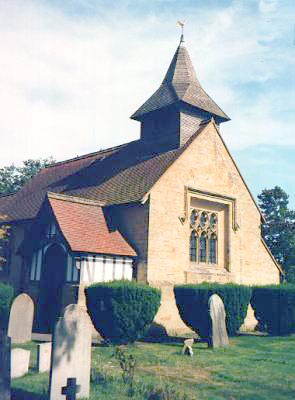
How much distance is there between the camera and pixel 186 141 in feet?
72.2

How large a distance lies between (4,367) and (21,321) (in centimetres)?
736

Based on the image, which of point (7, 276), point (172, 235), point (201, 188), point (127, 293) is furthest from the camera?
point (7, 276)

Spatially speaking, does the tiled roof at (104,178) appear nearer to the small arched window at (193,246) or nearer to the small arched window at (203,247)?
the small arched window at (193,246)

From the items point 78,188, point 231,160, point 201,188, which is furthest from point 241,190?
point 78,188

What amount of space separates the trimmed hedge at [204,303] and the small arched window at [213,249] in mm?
4601

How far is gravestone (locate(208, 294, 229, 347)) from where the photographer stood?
13992 mm

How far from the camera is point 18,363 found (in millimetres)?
9547

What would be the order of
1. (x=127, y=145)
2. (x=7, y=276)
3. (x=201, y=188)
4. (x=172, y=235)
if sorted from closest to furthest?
(x=172, y=235) < (x=201, y=188) < (x=7, y=276) < (x=127, y=145)

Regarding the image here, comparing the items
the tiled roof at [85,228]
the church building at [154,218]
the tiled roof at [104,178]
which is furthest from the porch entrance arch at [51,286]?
the tiled roof at [104,178]

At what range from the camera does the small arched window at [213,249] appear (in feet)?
69.8

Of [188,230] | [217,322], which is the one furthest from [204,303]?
[188,230]

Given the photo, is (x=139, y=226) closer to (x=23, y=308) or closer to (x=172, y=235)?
(x=172, y=235)

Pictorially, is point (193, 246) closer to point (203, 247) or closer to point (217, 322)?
point (203, 247)

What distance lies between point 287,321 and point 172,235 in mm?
5945
